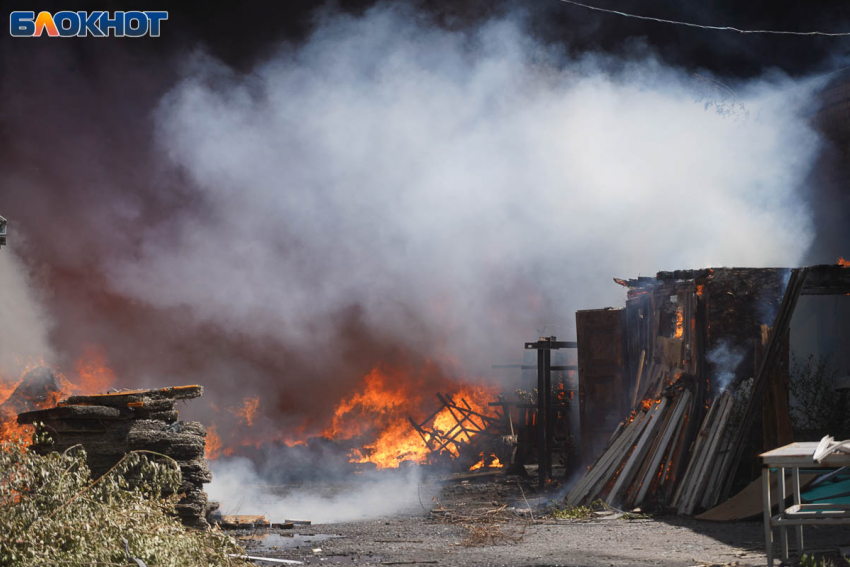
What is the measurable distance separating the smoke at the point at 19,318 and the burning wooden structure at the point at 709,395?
14273 millimetres

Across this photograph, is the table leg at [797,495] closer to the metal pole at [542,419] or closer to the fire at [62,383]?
the metal pole at [542,419]

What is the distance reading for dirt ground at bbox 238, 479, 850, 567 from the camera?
21.5 ft

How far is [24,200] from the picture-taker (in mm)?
19156

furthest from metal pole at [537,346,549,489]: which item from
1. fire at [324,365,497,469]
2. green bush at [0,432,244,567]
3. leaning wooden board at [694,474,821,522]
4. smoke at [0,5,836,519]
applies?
green bush at [0,432,244,567]

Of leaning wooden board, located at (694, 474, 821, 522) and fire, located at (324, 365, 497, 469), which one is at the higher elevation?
fire, located at (324, 365, 497, 469)

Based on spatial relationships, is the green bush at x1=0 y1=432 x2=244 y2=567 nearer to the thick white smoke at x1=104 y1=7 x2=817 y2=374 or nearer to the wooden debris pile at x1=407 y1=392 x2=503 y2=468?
the wooden debris pile at x1=407 y1=392 x2=503 y2=468

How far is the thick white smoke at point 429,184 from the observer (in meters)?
18.9

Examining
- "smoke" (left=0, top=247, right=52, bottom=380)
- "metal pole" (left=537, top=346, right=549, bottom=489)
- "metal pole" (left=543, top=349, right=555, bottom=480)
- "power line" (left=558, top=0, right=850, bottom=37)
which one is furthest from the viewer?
"smoke" (left=0, top=247, right=52, bottom=380)

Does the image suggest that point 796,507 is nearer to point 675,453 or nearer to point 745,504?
point 745,504

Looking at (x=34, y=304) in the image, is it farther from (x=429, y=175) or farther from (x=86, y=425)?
(x=86, y=425)

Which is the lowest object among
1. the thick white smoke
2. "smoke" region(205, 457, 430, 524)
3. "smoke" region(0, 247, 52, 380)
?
"smoke" region(205, 457, 430, 524)

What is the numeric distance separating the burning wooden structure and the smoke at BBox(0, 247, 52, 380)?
14273 millimetres

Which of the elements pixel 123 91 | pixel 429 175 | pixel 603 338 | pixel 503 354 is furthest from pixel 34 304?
pixel 603 338

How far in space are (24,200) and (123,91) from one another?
3824mm
